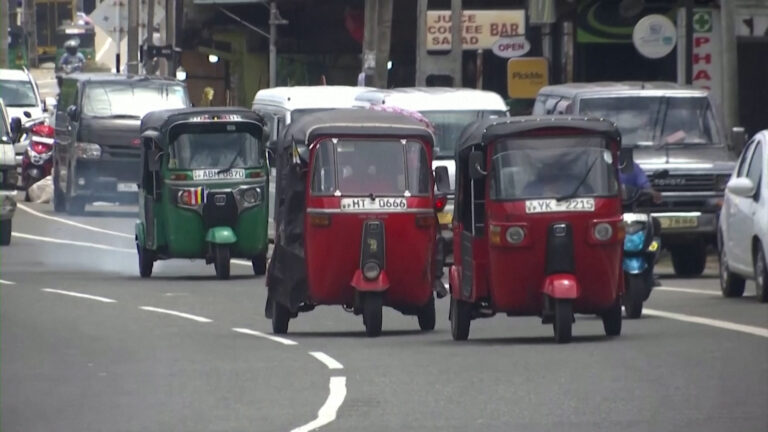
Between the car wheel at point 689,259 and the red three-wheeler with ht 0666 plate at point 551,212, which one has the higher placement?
the red three-wheeler with ht 0666 plate at point 551,212

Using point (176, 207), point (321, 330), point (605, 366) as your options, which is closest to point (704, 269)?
point (176, 207)

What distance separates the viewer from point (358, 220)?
57.7ft

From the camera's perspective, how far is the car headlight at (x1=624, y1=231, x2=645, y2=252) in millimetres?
18781

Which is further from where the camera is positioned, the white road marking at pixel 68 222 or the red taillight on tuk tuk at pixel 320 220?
the white road marking at pixel 68 222

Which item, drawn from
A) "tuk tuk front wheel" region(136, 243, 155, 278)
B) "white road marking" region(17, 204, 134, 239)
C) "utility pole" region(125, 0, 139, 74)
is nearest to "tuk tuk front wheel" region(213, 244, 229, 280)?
"tuk tuk front wheel" region(136, 243, 155, 278)

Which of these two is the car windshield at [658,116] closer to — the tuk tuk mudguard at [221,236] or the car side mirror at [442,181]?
the tuk tuk mudguard at [221,236]

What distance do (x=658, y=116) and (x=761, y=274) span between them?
17.3 ft

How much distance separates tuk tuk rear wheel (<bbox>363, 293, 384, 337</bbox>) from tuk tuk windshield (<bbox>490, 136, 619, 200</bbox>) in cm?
150

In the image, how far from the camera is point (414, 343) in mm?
17266

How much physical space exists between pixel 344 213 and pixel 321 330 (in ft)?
5.36

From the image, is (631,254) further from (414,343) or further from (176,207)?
(176,207)

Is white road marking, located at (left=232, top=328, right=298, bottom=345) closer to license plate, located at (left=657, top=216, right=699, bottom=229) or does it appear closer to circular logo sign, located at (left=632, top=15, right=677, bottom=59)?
license plate, located at (left=657, top=216, right=699, bottom=229)

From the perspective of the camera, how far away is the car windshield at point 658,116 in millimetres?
25109

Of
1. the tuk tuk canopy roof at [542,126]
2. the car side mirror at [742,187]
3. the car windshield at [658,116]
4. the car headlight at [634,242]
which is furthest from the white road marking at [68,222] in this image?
the tuk tuk canopy roof at [542,126]
